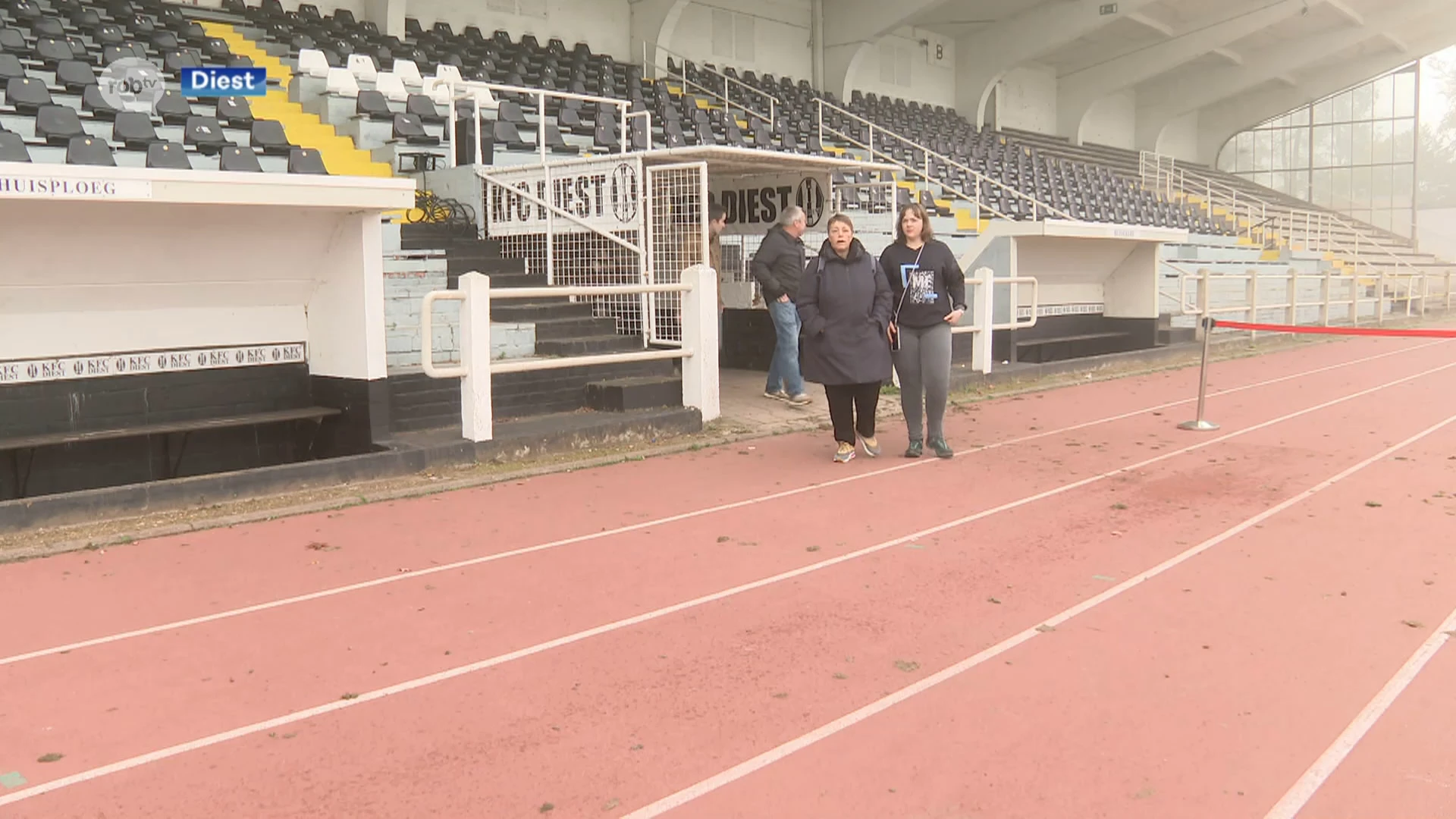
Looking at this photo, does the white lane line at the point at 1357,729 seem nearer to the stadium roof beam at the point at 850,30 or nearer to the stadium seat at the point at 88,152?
the stadium seat at the point at 88,152

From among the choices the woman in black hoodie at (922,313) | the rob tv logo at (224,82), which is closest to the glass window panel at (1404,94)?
the rob tv logo at (224,82)

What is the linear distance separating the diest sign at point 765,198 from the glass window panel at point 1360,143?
3906cm

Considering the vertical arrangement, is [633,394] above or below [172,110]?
below

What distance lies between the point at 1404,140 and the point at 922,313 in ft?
140

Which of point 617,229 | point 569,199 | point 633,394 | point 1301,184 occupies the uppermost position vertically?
point 1301,184

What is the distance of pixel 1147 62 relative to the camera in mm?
35250

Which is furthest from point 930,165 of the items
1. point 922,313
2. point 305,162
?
point 922,313

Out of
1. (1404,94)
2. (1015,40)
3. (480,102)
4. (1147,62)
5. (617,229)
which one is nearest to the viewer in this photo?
(617,229)

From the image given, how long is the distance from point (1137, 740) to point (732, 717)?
133cm

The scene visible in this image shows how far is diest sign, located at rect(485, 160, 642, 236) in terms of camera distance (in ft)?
37.3

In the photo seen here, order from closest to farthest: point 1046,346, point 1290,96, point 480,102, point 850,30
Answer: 1. point 480,102
2. point 1046,346
3. point 850,30
4. point 1290,96

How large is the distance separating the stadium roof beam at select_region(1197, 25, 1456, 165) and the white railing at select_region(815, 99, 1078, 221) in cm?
2117

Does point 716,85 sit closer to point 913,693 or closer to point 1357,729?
point 913,693

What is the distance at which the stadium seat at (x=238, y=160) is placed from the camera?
1093 cm
